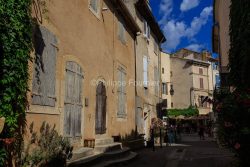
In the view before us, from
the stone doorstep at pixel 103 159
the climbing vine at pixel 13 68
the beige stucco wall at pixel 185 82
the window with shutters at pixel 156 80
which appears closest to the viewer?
the climbing vine at pixel 13 68

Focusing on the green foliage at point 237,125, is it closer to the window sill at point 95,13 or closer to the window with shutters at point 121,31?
the window sill at point 95,13

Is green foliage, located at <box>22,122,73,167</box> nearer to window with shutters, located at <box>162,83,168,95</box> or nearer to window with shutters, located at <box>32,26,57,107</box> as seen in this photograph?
window with shutters, located at <box>32,26,57,107</box>

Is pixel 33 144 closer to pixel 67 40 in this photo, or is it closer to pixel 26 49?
pixel 26 49

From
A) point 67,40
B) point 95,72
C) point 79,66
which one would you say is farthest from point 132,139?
point 67,40

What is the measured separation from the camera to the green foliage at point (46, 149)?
23.6 feet

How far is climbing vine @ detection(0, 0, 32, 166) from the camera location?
6.22 metres

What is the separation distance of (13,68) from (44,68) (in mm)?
1864

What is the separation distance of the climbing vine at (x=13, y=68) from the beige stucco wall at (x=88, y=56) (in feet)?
2.93

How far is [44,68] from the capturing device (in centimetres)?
832

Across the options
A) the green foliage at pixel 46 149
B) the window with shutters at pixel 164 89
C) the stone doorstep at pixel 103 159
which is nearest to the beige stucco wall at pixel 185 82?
the window with shutters at pixel 164 89

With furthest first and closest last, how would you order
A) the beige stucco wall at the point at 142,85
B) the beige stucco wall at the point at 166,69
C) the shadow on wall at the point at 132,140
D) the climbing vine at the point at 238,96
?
the beige stucco wall at the point at 166,69 → the beige stucco wall at the point at 142,85 → the shadow on wall at the point at 132,140 → the climbing vine at the point at 238,96

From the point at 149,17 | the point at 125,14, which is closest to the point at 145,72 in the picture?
the point at 149,17

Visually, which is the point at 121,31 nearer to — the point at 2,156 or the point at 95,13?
the point at 95,13

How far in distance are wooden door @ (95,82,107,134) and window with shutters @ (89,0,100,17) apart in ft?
8.95
